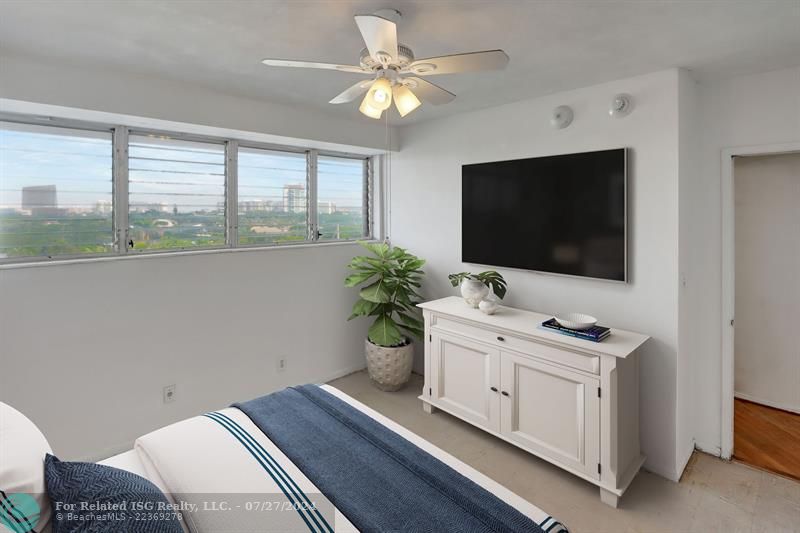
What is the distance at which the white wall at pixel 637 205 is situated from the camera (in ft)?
8.04

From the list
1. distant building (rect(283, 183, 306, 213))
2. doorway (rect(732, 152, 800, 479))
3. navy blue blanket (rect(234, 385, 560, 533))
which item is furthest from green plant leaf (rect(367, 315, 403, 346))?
doorway (rect(732, 152, 800, 479))

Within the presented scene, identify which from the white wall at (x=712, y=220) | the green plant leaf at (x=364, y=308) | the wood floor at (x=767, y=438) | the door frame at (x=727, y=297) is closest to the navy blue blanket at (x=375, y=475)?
the green plant leaf at (x=364, y=308)

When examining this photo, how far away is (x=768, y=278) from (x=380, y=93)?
350 cm

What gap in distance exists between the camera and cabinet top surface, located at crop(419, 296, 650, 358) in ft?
7.48

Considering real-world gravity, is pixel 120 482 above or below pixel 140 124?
below

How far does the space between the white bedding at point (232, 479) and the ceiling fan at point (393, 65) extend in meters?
1.46

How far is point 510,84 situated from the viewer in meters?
2.70

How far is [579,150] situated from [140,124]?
9.62 ft

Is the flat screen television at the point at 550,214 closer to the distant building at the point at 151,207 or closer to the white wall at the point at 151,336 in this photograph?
the white wall at the point at 151,336

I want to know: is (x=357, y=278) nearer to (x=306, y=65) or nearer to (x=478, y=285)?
(x=478, y=285)

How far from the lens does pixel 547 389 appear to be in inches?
98.0

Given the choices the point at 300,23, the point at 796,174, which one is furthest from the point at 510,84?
the point at 796,174

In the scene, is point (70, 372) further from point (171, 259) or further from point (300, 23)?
point (300, 23)

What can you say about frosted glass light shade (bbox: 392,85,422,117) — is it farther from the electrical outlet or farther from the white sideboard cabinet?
the electrical outlet
